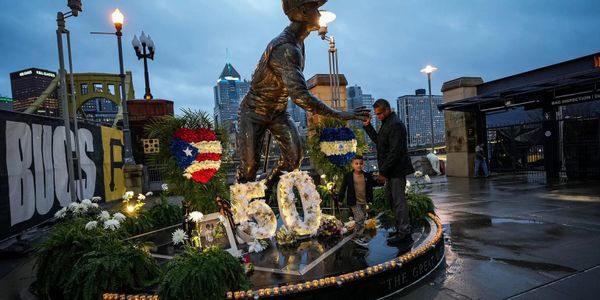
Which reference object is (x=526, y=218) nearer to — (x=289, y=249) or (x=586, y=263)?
(x=586, y=263)

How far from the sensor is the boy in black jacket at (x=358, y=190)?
18.2 feet

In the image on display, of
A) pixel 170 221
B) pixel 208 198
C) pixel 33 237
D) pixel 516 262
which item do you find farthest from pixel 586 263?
pixel 33 237

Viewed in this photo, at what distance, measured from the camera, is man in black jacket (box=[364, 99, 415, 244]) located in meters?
4.57

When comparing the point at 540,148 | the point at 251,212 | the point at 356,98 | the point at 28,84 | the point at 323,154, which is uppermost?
the point at 28,84

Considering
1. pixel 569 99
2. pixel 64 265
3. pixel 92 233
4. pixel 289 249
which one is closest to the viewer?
pixel 64 265

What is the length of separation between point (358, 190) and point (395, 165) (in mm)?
1165

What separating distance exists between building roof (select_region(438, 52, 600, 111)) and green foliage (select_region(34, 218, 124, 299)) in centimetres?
1265

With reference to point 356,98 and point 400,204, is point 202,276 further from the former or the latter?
point 356,98

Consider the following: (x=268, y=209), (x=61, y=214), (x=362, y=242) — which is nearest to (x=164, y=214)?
(x=61, y=214)

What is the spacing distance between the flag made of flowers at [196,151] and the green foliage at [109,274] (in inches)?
57.6

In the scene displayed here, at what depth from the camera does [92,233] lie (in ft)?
13.5

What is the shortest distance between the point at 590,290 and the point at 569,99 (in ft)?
38.1

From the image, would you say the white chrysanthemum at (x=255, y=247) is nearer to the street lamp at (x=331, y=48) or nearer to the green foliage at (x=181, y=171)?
the green foliage at (x=181, y=171)

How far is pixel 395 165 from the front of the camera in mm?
4609
